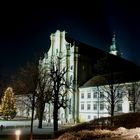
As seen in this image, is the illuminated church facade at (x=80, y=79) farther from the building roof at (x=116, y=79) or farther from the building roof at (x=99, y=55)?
the building roof at (x=116, y=79)

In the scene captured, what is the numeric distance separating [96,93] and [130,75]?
897cm

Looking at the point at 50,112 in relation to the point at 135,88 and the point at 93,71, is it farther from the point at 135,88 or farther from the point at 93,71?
the point at 135,88

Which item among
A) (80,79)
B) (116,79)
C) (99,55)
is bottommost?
(116,79)

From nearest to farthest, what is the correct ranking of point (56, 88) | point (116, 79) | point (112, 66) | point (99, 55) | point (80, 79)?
point (56, 88), point (112, 66), point (116, 79), point (80, 79), point (99, 55)

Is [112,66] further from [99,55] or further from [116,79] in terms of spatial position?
[99,55]

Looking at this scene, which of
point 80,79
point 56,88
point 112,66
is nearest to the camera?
point 56,88

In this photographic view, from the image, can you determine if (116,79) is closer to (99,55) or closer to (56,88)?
(99,55)

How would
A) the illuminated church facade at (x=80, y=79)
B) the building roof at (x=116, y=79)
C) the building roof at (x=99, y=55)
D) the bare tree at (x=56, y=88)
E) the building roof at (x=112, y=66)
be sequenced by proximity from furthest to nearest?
the building roof at (x=99, y=55), the illuminated church facade at (x=80, y=79), the building roof at (x=112, y=66), the building roof at (x=116, y=79), the bare tree at (x=56, y=88)

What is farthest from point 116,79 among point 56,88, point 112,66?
point 56,88

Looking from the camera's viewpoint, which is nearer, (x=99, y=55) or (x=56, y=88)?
(x=56, y=88)

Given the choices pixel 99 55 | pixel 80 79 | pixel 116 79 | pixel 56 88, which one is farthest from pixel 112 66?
pixel 99 55

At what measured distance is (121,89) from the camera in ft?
220

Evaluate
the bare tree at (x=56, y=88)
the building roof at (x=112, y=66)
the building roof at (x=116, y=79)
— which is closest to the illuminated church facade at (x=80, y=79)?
the building roof at (x=112, y=66)

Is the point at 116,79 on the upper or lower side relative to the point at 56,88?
upper
